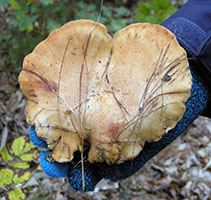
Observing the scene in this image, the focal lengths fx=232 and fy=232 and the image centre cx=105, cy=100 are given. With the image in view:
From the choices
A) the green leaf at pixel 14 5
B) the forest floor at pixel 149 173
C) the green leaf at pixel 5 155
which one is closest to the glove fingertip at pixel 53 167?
the forest floor at pixel 149 173

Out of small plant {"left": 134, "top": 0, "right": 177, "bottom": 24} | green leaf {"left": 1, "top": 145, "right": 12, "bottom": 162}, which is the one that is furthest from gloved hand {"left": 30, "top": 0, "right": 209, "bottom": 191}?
small plant {"left": 134, "top": 0, "right": 177, "bottom": 24}

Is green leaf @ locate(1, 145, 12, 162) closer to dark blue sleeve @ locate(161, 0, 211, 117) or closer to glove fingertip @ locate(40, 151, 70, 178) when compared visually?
glove fingertip @ locate(40, 151, 70, 178)

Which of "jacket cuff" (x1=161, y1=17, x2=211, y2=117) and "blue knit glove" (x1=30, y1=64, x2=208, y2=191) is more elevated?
"jacket cuff" (x1=161, y1=17, x2=211, y2=117)

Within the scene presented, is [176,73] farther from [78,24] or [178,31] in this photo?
[78,24]

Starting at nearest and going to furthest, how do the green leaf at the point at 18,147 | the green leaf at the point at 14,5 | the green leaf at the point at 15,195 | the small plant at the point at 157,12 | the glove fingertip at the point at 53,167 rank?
the glove fingertip at the point at 53,167
the green leaf at the point at 15,195
the green leaf at the point at 18,147
the green leaf at the point at 14,5
the small plant at the point at 157,12

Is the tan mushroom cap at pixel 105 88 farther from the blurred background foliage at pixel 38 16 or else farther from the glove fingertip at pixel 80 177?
the blurred background foliage at pixel 38 16

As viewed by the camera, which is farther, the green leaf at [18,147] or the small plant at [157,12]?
the small plant at [157,12]
